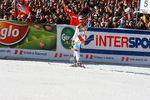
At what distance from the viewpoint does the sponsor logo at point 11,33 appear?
16.9 m

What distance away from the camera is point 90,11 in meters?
22.1

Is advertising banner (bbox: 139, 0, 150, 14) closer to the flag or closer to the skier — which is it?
the flag

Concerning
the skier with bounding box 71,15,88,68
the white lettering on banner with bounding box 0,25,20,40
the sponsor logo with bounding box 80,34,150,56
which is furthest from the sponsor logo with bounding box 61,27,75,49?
the skier with bounding box 71,15,88,68

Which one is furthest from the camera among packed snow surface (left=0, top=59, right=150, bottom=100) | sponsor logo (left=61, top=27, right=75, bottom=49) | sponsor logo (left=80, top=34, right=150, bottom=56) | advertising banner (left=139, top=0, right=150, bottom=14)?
advertising banner (left=139, top=0, right=150, bottom=14)

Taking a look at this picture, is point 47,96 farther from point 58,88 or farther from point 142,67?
Answer: point 142,67

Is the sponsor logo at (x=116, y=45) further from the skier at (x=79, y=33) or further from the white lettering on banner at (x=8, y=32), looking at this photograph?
the white lettering on banner at (x=8, y=32)

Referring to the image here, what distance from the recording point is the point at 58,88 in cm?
1030

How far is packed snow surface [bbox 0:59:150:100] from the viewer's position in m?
9.39

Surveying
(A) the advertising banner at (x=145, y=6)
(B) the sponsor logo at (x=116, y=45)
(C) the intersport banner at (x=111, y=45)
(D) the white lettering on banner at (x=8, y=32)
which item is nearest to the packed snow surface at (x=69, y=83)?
(D) the white lettering on banner at (x=8, y=32)

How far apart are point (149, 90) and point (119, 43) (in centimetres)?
691

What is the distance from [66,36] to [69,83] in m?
6.45

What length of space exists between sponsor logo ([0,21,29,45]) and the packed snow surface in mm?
1855

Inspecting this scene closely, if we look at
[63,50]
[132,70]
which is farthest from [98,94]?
[63,50]

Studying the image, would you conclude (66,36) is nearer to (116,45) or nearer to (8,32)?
(116,45)
